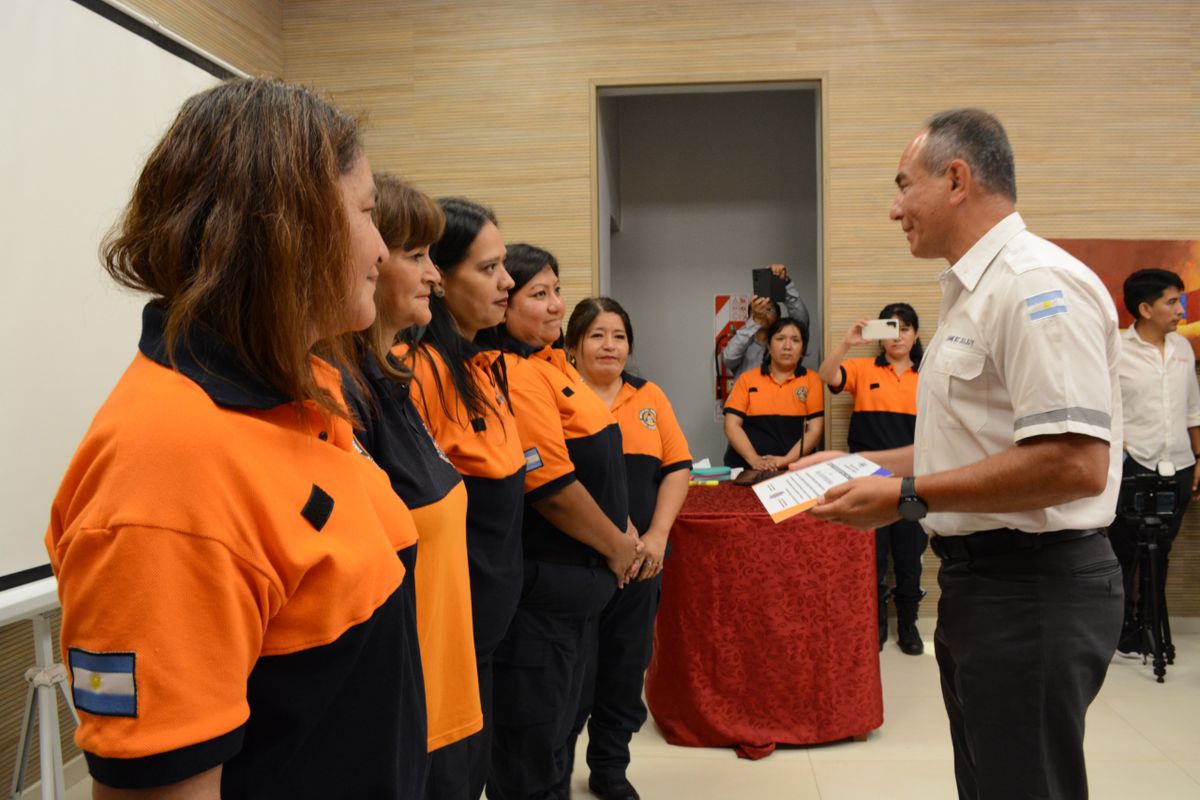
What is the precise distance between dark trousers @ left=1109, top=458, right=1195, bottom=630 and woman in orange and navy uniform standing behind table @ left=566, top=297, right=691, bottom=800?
246cm

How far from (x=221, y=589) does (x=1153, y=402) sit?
4.71 meters

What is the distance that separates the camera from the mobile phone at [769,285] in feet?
15.0

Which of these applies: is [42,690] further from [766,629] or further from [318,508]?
[766,629]

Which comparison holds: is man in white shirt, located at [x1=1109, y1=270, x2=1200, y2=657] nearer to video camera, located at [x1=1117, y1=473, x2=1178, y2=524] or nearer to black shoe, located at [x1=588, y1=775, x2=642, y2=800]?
video camera, located at [x1=1117, y1=473, x2=1178, y2=524]

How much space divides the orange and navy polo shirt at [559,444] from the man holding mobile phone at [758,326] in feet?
8.20

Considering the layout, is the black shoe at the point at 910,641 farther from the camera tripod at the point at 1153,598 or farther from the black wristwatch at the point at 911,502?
the black wristwatch at the point at 911,502

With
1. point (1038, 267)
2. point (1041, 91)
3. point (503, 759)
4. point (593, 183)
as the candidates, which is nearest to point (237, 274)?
point (1038, 267)

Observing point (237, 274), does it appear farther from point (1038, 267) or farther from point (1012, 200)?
point (1012, 200)

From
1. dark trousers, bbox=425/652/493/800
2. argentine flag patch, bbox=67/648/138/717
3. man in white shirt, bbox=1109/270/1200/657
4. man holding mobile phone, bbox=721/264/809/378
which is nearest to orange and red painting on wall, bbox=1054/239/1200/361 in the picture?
man in white shirt, bbox=1109/270/1200/657

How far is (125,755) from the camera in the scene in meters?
0.64

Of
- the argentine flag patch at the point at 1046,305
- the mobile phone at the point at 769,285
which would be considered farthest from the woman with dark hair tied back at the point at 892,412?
the argentine flag patch at the point at 1046,305

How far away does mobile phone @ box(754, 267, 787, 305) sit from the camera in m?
4.59

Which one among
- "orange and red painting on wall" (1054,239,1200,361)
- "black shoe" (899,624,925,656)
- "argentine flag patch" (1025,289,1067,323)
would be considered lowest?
"black shoe" (899,624,925,656)

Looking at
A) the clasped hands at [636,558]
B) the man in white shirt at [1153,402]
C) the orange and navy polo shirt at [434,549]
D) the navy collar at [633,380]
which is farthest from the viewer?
the man in white shirt at [1153,402]
